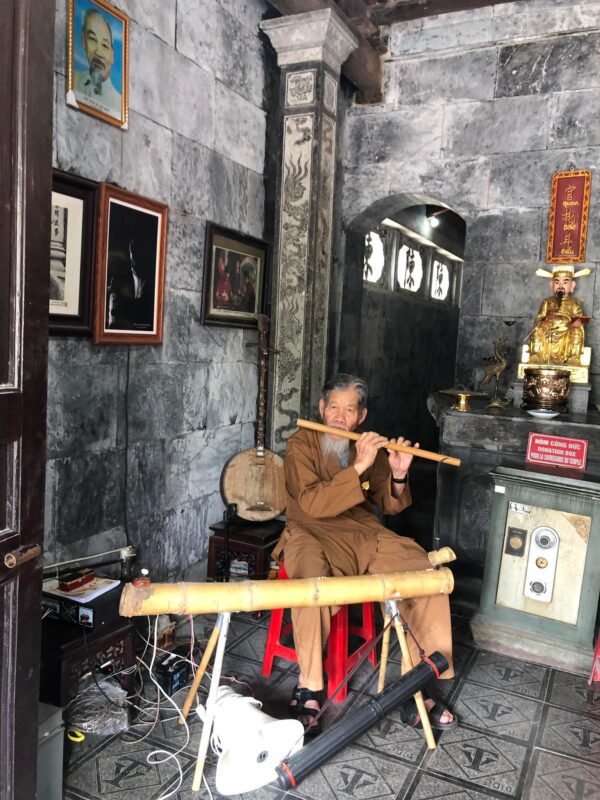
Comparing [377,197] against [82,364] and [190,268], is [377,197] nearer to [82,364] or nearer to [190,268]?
[190,268]

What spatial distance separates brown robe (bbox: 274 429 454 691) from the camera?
9.27 ft

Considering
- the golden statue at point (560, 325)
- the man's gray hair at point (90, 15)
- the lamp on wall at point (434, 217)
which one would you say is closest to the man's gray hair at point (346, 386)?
the golden statue at point (560, 325)

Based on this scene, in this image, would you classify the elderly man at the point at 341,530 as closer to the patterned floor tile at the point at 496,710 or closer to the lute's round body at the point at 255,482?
the patterned floor tile at the point at 496,710

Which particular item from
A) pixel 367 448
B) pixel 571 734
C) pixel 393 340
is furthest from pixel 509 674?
pixel 393 340

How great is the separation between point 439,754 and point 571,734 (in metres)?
0.65

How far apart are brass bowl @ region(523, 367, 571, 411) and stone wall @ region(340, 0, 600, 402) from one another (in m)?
0.54

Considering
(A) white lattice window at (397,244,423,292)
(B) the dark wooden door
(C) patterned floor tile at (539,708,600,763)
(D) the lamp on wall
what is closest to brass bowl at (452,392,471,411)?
(C) patterned floor tile at (539,708,600,763)

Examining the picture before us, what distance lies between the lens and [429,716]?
9.68 feet

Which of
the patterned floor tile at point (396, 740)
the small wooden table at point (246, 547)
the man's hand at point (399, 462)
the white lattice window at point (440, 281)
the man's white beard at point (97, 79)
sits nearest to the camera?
the patterned floor tile at point (396, 740)

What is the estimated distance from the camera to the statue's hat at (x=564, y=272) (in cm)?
471

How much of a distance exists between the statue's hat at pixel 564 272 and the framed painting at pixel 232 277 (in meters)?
2.09

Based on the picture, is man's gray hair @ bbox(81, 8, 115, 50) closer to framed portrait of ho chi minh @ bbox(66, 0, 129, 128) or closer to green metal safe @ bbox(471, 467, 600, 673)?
framed portrait of ho chi minh @ bbox(66, 0, 129, 128)

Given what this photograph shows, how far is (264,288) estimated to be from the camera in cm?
491

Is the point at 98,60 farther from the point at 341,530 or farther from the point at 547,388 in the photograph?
the point at 547,388
